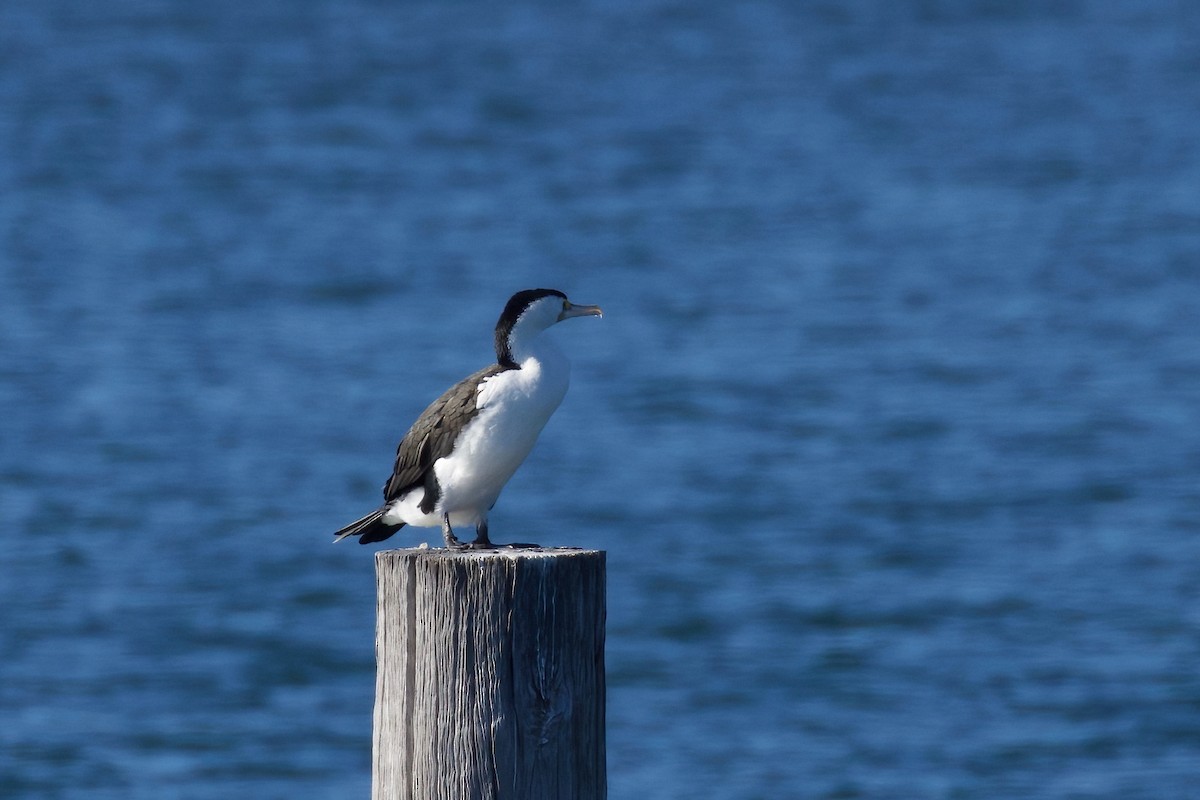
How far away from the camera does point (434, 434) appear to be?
211 inches

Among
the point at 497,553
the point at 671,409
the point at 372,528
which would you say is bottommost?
the point at 497,553

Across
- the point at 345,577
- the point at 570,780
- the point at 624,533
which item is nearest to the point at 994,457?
the point at 624,533

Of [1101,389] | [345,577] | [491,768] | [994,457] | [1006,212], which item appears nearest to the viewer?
[491,768]

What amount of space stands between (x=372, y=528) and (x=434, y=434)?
0.48 metres

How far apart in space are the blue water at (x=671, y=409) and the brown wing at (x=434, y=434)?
22.4 feet

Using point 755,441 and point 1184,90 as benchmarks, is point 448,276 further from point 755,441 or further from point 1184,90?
point 1184,90

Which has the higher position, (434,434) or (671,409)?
(671,409)

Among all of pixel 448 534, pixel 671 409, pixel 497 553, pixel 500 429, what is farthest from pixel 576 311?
pixel 671 409

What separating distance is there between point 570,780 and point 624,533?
14038mm

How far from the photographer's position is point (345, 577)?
1739 centimetres

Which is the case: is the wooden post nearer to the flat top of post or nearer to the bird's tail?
the flat top of post

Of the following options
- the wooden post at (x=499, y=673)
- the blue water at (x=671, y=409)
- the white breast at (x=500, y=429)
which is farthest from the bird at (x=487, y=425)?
the blue water at (x=671, y=409)

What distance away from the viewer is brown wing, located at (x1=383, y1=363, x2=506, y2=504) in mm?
5262

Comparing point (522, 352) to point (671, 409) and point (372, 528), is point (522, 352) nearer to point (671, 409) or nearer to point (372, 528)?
point (372, 528)
